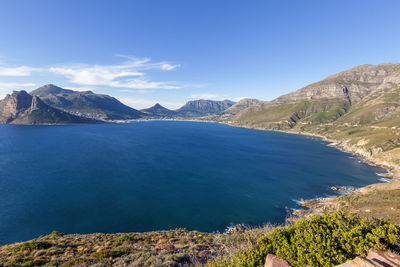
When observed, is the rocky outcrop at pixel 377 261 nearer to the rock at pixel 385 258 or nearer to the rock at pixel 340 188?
the rock at pixel 385 258

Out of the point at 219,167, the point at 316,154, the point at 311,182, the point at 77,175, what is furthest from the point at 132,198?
the point at 316,154

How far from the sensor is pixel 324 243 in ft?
42.1

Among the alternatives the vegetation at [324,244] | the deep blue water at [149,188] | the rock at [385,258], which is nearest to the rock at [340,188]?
the deep blue water at [149,188]

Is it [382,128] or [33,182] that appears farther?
[382,128]

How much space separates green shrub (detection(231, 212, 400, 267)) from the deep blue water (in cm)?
3767

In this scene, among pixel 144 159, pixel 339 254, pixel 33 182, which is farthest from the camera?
pixel 144 159

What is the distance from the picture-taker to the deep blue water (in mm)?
48219

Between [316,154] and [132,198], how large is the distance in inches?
5440

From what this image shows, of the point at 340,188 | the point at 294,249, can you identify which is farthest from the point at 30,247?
the point at 340,188

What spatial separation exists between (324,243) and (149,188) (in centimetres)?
6511

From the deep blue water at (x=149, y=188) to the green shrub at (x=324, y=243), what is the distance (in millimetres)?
37669

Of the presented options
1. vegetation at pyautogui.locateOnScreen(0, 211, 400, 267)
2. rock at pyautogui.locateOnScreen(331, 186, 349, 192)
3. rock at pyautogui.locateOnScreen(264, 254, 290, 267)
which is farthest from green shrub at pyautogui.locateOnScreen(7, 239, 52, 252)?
rock at pyautogui.locateOnScreen(331, 186, 349, 192)

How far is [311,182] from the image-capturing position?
80.7m

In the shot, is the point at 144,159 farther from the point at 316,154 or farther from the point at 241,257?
the point at 316,154
